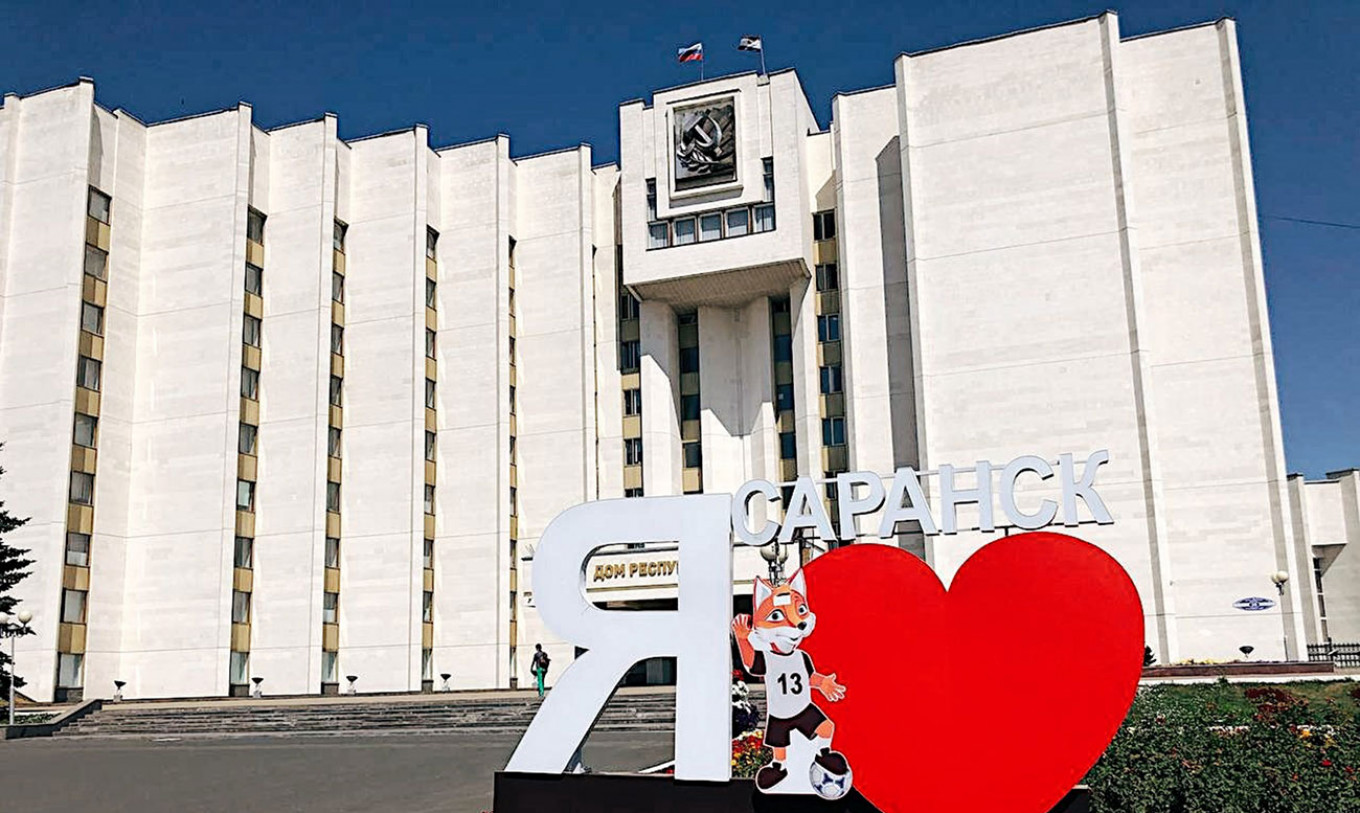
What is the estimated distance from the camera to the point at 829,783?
1066 cm

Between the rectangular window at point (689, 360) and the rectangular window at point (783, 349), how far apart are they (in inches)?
138

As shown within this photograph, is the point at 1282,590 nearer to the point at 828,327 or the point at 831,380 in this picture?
the point at 831,380

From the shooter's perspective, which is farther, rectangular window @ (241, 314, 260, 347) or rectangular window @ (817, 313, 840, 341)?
rectangular window @ (241, 314, 260, 347)

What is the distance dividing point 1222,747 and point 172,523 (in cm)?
4400

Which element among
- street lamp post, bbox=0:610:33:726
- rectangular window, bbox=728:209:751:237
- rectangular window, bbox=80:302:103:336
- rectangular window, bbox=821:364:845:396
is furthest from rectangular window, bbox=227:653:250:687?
rectangular window, bbox=728:209:751:237

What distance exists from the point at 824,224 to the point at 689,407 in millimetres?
9718

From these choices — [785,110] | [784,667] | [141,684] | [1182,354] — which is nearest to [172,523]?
[141,684]

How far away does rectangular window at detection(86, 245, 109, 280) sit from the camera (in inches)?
1945

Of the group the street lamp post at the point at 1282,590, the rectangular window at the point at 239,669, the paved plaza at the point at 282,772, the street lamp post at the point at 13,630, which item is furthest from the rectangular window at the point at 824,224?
the street lamp post at the point at 13,630

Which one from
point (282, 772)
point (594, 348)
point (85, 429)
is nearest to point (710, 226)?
point (594, 348)

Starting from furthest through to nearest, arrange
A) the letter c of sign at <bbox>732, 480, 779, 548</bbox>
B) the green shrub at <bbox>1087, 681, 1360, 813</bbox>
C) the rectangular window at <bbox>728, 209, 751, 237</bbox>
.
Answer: the rectangular window at <bbox>728, 209, 751, 237</bbox> → the letter c of sign at <bbox>732, 480, 779, 548</bbox> → the green shrub at <bbox>1087, 681, 1360, 813</bbox>

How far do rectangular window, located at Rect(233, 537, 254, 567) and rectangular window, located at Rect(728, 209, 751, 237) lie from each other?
76.5 feet

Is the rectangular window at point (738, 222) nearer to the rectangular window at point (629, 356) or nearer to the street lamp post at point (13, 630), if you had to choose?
the rectangular window at point (629, 356)

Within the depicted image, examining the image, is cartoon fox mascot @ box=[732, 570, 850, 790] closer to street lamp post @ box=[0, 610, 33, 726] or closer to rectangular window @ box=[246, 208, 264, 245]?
street lamp post @ box=[0, 610, 33, 726]
